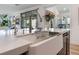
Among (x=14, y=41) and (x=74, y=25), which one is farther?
(x=74, y=25)

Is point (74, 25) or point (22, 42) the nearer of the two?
point (22, 42)

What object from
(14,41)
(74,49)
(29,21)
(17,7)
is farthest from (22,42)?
(74,49)

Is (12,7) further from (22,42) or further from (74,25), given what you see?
(74,25)

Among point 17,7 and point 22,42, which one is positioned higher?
point 17,7

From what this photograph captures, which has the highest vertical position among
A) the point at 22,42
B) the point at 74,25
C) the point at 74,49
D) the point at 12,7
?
the point at 12,7

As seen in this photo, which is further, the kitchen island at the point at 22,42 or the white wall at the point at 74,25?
the white wall at the point at 74,25

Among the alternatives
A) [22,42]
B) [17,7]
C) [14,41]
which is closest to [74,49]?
[22,42]

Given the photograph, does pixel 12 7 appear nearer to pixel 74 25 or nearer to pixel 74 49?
pixel 74 25

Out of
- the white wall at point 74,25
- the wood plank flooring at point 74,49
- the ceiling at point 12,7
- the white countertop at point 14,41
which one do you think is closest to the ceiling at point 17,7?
the ceiling at point 12,7

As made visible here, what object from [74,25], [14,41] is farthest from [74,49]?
[14,41]

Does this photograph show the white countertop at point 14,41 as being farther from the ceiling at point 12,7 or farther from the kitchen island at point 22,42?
the ceiling at point 12,7

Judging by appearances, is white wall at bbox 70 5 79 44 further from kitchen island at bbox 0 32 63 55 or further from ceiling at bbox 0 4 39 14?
ceiling at bbox 0 4 39 14
